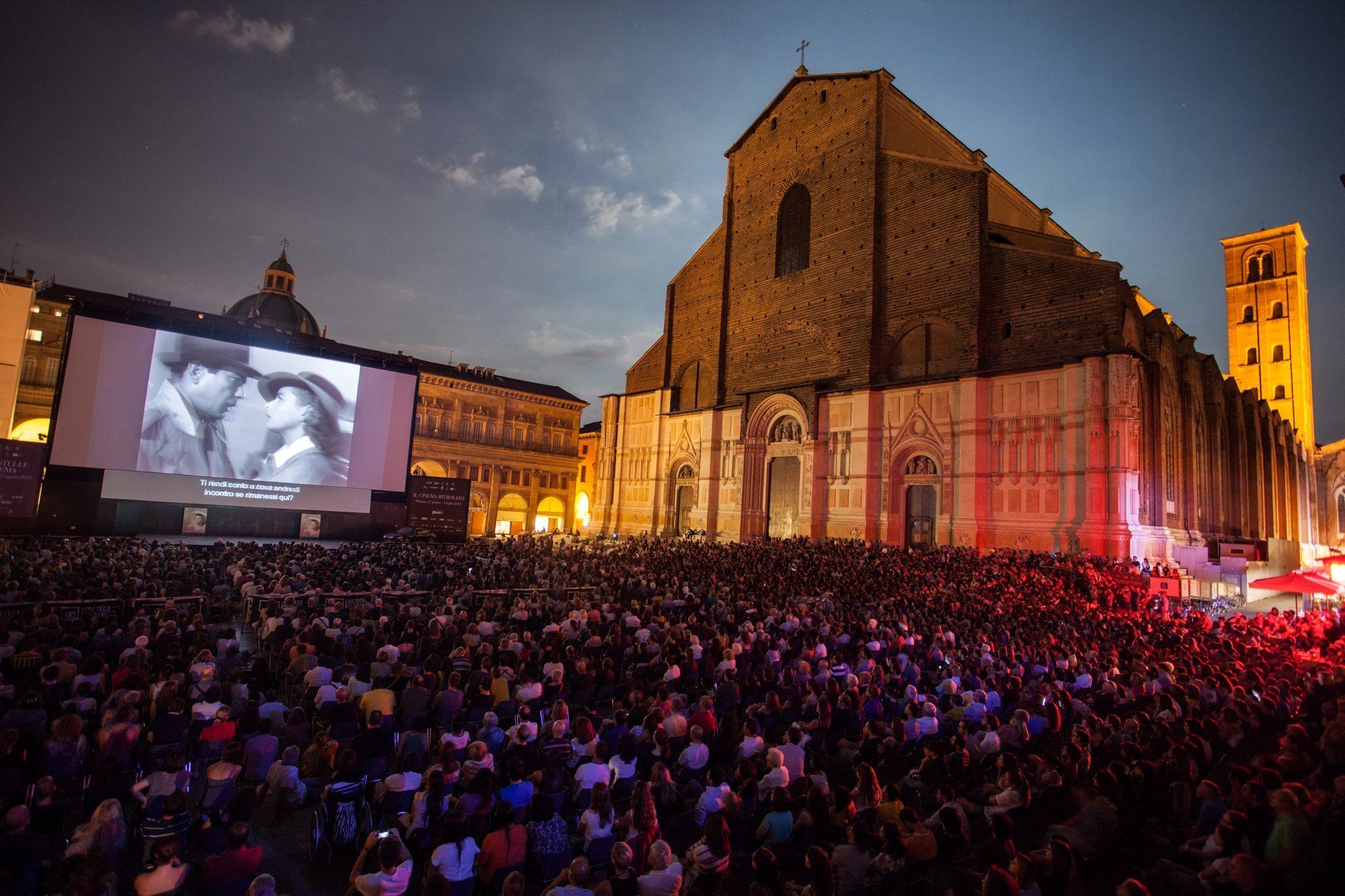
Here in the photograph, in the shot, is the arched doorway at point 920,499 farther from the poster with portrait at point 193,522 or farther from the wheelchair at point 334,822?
the poster with portrait at point 193,522

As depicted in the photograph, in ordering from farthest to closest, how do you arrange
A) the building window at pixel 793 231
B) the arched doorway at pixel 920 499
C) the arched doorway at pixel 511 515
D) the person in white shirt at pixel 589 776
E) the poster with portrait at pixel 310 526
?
the arched doorway at pixel 511 515
the building window at pixel 793 231
the poster with portrait at pixel 310 526
the arched doorway at pixel 920 499
the person in white shirt at pixel 589 776

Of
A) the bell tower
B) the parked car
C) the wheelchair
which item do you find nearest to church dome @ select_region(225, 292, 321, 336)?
the parked car

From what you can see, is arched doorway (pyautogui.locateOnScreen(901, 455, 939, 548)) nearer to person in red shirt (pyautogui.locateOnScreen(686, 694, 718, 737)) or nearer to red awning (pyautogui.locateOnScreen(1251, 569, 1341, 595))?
red awning (pyautogui.locateOnScreen(1251, 569, 1341, 595))

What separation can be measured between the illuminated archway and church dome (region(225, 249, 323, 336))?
1621cm

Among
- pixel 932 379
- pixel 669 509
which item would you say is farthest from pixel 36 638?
pixel 669 509

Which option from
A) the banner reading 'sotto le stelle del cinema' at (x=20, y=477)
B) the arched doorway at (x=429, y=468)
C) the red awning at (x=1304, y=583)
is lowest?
the red awning at (x=1304, y=583)

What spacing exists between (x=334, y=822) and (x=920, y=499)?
91.1ft

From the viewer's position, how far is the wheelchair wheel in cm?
572

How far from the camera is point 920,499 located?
29.7 m

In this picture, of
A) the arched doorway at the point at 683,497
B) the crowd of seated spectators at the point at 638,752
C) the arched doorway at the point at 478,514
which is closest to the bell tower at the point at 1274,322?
the arched doorway at the point at 683,497

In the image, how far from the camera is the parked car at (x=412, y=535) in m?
31.8

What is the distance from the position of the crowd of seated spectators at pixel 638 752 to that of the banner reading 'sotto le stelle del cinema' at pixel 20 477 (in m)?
15.7

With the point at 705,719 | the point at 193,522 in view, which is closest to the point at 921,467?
the point at 705,719

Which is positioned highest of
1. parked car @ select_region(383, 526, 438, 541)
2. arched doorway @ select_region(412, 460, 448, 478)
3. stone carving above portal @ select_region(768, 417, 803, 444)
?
stone carving above portal @ select_region(768, 417, 803, 444)
